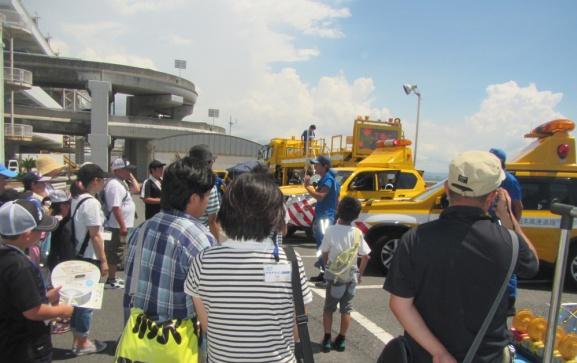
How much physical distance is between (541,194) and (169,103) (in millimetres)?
50525

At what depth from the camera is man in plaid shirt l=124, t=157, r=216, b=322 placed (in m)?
2.31

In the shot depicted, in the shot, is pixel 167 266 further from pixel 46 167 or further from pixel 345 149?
pixel 345 149

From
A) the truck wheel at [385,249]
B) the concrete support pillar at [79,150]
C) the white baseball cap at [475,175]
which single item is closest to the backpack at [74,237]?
the white baseball cap at [475,175]

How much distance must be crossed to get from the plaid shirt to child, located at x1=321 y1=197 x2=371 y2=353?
2366mm

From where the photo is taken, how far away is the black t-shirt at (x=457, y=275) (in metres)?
1.96

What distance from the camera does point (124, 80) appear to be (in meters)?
48.9

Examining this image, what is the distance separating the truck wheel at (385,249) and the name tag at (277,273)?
6019 millimetres

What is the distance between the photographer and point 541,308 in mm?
6309

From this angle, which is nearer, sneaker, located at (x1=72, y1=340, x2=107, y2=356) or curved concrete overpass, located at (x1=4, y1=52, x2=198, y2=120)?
sneaker, located at (x1=72, y1=340, x2=107, y2=356)

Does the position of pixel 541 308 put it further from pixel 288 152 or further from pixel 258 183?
pixel 288 152

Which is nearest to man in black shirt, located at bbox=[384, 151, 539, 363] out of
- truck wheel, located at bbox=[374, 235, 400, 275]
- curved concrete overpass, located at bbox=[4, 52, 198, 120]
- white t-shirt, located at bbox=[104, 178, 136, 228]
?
white t-shirt, located at bbox=[104, 178, 136, 228]

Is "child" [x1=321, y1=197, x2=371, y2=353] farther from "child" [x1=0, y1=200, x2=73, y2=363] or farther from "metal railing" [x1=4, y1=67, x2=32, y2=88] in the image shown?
"metal railing" [x1=4, y1=67, x2=32, y2=88]

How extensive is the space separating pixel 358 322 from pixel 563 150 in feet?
15.0

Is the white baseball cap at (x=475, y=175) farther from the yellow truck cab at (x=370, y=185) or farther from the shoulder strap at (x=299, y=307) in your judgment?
the yellow truck cab at (x=370, y=185)
